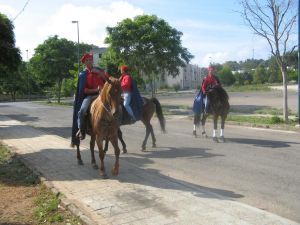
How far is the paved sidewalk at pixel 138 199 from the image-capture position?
20.4ft

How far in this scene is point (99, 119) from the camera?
29.5ft

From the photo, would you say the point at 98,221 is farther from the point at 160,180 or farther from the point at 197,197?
the point at 160,180

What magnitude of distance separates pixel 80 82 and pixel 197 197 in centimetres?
420

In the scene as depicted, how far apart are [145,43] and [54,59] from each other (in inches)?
943

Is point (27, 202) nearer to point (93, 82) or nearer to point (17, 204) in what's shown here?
point (17, 204)

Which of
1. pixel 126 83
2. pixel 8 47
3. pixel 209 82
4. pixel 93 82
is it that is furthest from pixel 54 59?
pixel 93 82

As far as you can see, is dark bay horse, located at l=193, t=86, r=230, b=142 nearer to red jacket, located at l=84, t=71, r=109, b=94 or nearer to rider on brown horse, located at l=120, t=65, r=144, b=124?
rider on brown horse, located at l=120, t=65, r=144, b=124

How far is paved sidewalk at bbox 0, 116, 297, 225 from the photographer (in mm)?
6207

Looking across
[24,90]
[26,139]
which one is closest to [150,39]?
[26,139]

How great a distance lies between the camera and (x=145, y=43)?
32656mm

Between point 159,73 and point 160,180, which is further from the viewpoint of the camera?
point 159,73

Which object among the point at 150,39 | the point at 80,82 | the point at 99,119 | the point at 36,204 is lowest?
the point at 36,204

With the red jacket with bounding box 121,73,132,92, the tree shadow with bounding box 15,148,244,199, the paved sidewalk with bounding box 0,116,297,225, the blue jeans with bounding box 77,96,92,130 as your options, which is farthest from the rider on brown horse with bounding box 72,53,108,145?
the red jacket with bounding box 121,73,132,92

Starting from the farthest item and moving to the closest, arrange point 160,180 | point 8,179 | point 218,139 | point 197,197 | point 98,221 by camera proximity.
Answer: point 218,139, point 8,179, point 160,180, point 197,197, point 98,221
